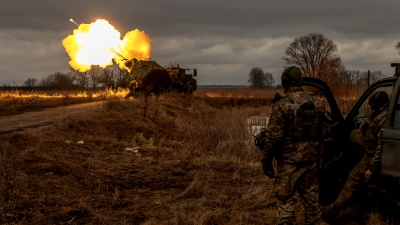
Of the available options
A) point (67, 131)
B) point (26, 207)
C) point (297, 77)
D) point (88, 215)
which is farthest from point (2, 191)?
point (67, 131)

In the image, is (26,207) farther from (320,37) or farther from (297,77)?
(320,37)

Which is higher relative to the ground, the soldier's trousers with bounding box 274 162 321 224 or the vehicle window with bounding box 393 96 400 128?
the vehicle window with bounding box 393 96 400 128

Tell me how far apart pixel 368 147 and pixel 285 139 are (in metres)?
1.13

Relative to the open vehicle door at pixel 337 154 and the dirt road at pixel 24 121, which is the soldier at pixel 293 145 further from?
the dirt road at pixel 24 121

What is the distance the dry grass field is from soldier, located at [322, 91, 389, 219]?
0.53 m

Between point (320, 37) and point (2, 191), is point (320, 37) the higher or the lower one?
the higher one

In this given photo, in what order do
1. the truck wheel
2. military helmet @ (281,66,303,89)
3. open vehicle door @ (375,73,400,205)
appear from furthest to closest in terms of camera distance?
the truck wheel → military helmet @ (281,66,303,89) → open vehicle door @ (375,73,400,205)

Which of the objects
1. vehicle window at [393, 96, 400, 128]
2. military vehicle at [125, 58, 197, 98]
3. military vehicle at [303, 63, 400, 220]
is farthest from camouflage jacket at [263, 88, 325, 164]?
military vehicle at [125, 58, 197, 98]

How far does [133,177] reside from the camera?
8930 millimetres

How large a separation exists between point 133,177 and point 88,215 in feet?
8.84

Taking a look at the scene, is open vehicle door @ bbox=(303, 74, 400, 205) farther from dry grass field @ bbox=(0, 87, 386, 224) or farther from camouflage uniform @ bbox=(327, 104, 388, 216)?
dry grass field @ bbox=(0, 87, 386, 224)

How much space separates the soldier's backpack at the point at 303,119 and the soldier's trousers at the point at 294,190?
1.15ft

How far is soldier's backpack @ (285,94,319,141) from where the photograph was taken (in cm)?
471

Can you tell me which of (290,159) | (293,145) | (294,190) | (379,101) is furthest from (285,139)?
(379,101)
